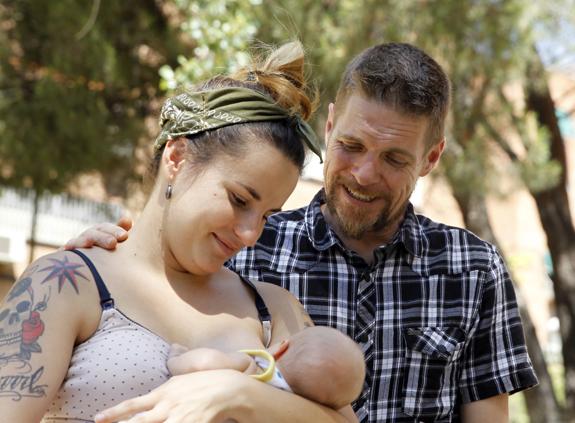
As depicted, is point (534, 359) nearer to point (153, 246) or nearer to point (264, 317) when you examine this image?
point (264, 317)

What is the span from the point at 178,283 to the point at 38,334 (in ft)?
1.58

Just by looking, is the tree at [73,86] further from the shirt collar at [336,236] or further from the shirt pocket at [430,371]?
the shirt pocket at [430,371]

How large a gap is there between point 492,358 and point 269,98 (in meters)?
1.23

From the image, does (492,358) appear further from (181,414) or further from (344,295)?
(181,414)

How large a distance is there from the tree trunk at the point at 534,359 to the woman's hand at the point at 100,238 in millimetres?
6938

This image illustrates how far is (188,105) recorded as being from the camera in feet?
8.57

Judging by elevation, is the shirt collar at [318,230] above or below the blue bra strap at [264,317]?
above

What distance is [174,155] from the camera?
256 cm

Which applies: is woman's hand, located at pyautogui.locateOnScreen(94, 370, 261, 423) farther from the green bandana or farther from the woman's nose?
the green bandana

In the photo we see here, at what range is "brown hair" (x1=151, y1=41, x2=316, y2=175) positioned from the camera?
8.27 ft

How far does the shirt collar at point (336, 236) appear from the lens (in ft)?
10.6

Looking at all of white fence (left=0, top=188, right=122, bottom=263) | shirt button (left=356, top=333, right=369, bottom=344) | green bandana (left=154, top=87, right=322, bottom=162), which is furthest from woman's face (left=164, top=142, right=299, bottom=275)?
white fence (left=0, top=188, right=122, bottom=263)

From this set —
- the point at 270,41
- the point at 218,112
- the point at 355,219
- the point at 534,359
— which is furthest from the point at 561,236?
the point at 218,112

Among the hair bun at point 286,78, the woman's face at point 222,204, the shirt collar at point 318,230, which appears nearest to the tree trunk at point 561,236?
the shirt collar at point 318,230
